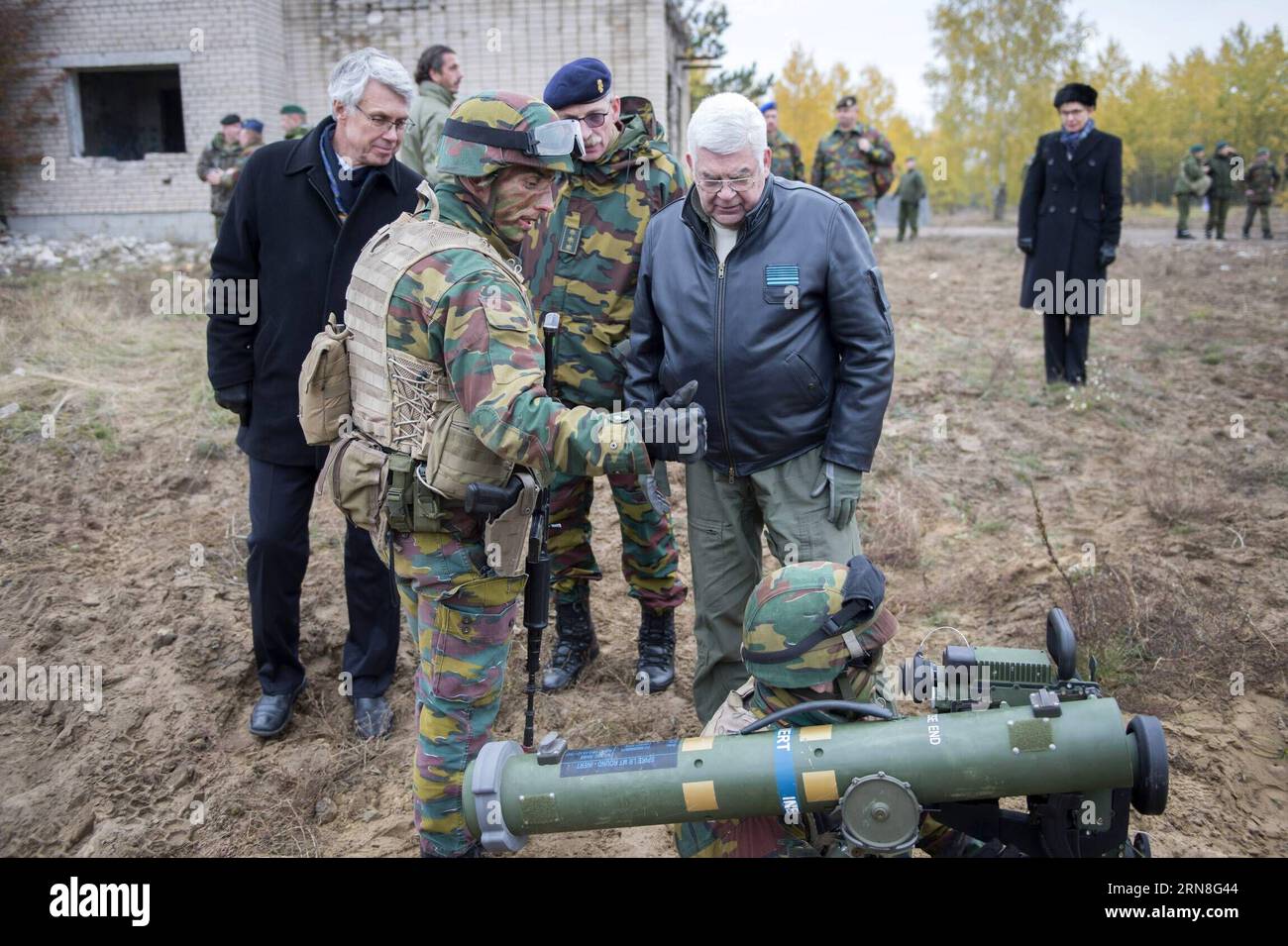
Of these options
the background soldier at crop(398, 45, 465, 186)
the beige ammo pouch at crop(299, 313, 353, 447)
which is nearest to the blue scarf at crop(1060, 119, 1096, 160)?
the background soldier at crop(398, 45, 465, 186)

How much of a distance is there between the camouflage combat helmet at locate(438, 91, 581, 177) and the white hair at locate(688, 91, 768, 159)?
501mm

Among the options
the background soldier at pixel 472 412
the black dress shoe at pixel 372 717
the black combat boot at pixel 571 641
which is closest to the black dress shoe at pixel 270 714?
the black dress shoe at pixel 372 717

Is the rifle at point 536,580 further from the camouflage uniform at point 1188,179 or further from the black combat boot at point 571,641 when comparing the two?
the camouflage uniform at point 1188,179

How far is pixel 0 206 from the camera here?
1316 centimetres

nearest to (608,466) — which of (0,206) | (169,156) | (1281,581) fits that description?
(1281,581)

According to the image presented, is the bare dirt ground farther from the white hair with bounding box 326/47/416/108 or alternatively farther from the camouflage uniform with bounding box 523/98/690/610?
the white hair with bounding box 326/47/416/108

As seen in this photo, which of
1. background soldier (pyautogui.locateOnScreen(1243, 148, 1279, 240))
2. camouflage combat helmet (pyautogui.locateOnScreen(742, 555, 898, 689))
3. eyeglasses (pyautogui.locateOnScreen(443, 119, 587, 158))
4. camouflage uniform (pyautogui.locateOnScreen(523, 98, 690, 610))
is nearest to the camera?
camouflage combat helmet (pyautogui.locateOnScreen(742, 555, 898, 689))

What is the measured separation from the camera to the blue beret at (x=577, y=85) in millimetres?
3477

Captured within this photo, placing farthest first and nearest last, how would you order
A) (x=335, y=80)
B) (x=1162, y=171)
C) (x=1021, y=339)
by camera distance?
(x=1162, y=171) → (x=1021, y=339) → (x=335, y=80)

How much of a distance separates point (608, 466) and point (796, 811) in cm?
82

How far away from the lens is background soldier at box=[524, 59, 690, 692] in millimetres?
3566

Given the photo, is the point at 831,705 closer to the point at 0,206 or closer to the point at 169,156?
the point at 169,156
